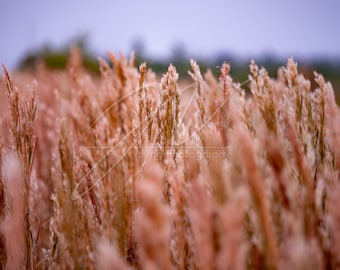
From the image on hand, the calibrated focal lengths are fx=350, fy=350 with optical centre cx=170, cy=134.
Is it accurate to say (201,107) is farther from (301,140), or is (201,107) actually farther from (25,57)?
(25,57)

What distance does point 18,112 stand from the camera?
175 centimetres

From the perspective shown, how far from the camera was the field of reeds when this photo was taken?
1.03 m

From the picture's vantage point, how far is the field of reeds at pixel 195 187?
1031 mm

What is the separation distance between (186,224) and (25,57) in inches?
1207

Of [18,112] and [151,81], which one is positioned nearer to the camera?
[18,112]

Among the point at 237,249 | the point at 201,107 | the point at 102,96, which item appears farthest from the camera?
the point at 102,96

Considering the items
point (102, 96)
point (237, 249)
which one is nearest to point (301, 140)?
point (237, 249)

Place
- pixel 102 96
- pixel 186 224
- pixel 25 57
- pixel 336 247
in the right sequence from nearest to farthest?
pixel 336 247
pixel 186 224
pixel 102 96
pixel 25 57

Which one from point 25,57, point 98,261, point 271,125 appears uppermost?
point 25,57

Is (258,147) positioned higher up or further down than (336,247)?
higher up

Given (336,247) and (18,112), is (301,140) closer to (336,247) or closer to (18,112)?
(336,247)

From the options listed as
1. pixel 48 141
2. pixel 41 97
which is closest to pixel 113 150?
pixel 48 141

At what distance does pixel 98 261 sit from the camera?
149 cm

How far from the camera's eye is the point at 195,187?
3.39 ft
